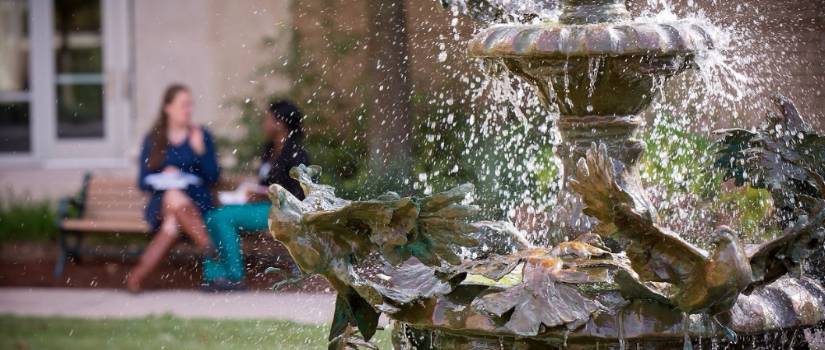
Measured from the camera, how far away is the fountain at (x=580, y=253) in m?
3.31

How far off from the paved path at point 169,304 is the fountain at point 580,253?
4691 mm

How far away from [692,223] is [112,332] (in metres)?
3.87

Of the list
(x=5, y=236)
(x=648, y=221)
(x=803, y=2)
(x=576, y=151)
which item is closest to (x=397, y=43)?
(x=803, y=2)

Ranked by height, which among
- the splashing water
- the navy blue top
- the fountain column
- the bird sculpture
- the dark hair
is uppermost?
the fountain column

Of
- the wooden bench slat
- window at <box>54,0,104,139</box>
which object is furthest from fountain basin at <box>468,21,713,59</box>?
window at <box>54,0,104,139</box>

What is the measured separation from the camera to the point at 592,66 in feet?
12.5

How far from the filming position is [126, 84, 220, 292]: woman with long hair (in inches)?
402

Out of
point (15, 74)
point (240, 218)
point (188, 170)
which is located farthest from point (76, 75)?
point (240, 218)

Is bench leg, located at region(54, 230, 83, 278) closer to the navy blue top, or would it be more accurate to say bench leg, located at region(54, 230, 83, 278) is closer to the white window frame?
the navy blue top

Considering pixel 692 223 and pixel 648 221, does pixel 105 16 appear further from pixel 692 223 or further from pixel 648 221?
pixel 648 221

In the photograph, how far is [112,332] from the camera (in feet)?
27.7

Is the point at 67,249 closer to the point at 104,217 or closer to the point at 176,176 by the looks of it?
the point at 104,217

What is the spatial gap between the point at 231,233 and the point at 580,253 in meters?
6.53

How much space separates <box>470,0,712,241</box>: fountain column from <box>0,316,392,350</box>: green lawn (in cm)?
398
